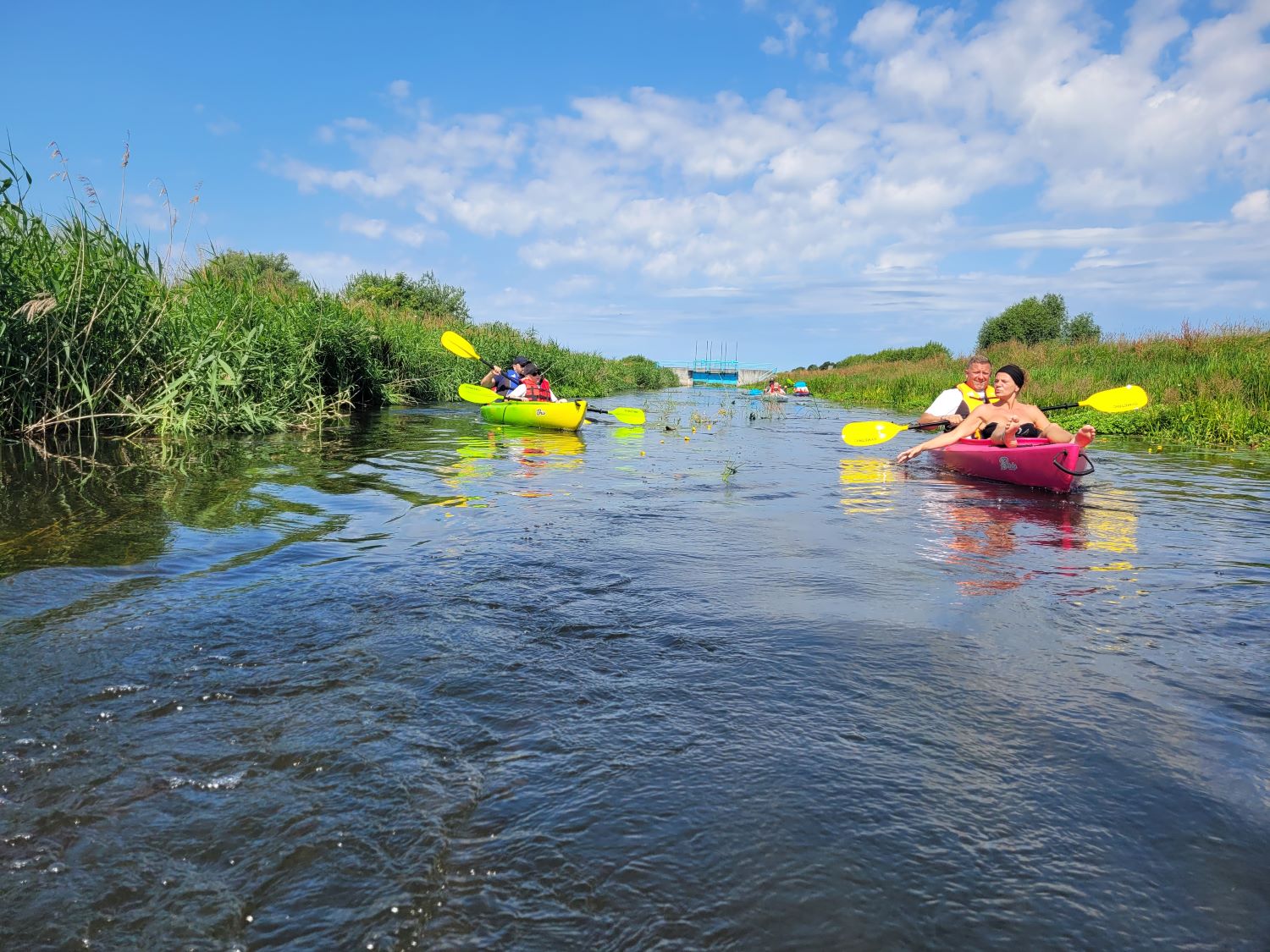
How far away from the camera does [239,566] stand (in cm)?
367

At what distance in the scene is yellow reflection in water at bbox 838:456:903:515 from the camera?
632 centimetres

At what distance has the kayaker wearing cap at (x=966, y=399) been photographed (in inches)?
368

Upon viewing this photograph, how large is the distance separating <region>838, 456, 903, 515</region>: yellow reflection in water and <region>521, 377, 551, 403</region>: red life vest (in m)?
5.32

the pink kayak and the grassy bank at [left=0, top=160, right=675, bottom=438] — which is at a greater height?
the grassy bank at [left=0, top=160, right=675, bottom=438]

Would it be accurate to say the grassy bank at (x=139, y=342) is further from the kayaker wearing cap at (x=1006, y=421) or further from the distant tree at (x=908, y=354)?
the distant tree at (x=908, y=354)

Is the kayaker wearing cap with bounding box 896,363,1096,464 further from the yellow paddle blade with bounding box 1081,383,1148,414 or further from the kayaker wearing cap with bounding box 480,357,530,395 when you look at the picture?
the kayaker wearing cap with bounding box 480,357,530,395

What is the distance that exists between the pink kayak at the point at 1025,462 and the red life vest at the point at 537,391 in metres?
6.72

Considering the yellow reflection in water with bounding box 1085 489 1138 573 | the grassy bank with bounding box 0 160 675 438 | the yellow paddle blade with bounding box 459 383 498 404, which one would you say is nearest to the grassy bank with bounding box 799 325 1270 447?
the yellow reflection in water with bounding box 1085 489 1138 573

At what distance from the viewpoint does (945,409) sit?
31.9ft

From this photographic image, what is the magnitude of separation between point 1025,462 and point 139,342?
8.14 meters

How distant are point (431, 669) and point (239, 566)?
1.62 meters

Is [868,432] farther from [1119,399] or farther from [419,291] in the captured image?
[419,291]

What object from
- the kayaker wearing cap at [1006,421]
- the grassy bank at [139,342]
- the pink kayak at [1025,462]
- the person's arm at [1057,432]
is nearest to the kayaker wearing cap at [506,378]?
the grassy bank at [139,342]

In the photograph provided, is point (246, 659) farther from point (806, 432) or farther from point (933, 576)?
point (806, 432)
